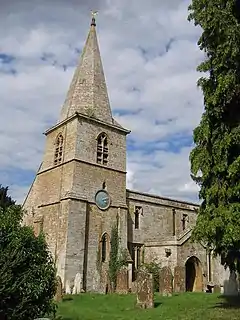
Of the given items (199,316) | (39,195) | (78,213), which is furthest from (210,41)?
(39,195)

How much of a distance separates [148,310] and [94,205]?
1550 centimetres

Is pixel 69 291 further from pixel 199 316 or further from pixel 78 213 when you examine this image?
pixel 199 316

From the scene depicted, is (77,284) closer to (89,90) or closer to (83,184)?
(83,184)

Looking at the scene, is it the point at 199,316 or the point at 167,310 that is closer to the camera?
the point at 199,316

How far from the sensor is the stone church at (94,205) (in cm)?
3094

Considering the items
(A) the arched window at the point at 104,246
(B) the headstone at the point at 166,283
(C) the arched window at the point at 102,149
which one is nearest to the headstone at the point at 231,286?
(B) the headstone at the point at 166,283

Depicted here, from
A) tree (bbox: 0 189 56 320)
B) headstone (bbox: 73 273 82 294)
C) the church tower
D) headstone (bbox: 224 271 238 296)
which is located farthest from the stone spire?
tree (bbox: 0 189 56 320)

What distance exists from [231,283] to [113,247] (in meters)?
12.0

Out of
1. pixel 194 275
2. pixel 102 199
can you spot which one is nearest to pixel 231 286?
pixel 194 275

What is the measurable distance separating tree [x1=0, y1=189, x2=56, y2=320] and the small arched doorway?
21970 millimetres

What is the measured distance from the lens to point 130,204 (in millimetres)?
36531

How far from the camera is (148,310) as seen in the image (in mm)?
17953

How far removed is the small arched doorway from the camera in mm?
33791

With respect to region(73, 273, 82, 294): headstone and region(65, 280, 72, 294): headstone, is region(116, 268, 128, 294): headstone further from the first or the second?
region(65, 280, 72, 294): headstone
